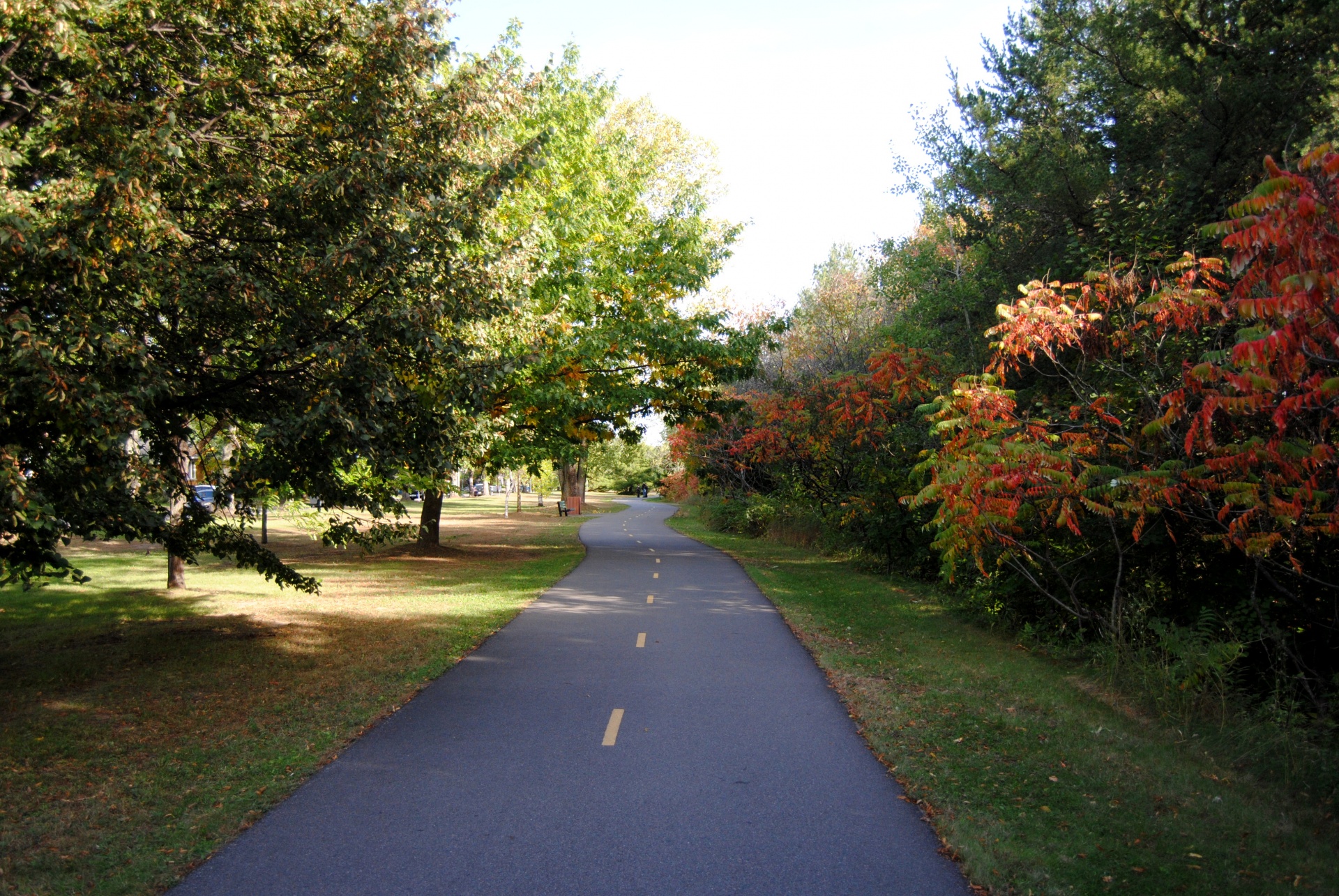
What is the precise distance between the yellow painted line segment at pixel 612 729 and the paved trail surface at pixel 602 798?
0.10 feet

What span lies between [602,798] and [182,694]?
17.9 ft

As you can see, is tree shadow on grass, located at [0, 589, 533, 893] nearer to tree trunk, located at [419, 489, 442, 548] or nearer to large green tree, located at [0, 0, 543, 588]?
large green tree, located at [0, 0, 543, 588]

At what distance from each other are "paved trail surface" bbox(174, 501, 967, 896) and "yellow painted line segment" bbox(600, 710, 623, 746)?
0.10 ft

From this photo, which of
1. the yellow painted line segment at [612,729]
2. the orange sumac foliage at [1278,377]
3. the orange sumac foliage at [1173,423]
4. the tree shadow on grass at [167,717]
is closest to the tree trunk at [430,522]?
the tree shadow on grass at [167,717]

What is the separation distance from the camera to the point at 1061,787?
21.0 ft

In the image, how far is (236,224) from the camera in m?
8.76

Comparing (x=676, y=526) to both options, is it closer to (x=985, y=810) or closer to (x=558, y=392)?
(x=558, y=392)

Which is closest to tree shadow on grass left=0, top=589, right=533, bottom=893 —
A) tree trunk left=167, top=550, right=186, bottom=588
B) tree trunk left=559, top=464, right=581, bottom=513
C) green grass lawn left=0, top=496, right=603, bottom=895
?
green grass lawn left=0, top=496, right=603, bottom=895

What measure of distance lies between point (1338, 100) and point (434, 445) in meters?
12.7

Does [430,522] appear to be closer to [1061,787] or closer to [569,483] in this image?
[1061,787]

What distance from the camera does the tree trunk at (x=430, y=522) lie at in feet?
84.1

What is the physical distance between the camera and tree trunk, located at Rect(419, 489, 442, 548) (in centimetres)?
2564

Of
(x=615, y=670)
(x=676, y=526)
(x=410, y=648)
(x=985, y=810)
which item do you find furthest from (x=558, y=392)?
(x=676, y=526)

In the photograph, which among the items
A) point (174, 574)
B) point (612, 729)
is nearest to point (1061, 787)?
point (612, 729)
